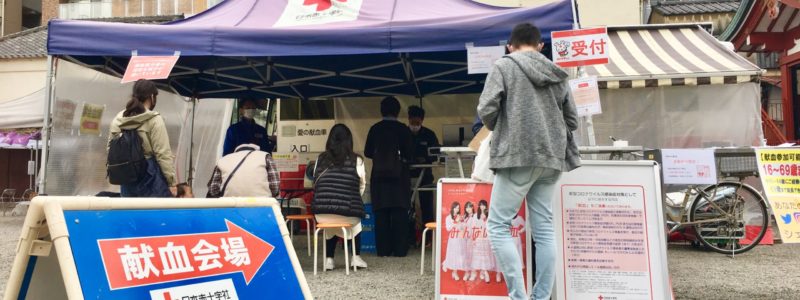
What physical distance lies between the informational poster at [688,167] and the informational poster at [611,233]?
506 mm

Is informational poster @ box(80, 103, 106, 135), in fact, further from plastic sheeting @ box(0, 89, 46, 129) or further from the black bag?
the black bag

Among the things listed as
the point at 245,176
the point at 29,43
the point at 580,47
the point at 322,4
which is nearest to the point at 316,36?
the point at 322,4

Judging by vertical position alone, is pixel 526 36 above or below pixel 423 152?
above

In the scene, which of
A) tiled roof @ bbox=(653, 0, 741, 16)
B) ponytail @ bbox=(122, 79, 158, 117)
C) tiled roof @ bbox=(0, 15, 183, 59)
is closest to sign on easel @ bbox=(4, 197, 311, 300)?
ponytail @ bbox=(122, 79, 158, 117)

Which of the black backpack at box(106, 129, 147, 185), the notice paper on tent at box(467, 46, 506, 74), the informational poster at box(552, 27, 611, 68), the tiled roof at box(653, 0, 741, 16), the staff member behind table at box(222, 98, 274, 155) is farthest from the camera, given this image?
the tiled roof at box(653, 0, 741, 16)

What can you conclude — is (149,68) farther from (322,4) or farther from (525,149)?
(525,149)

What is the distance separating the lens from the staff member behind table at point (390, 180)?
536cm

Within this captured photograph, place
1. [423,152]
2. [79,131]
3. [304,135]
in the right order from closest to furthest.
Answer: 1. [79,131]
2. [423,152]
3. [304,135]

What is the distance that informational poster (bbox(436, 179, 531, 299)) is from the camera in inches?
126

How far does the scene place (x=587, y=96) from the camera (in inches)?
145

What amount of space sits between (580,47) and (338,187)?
7.22ft

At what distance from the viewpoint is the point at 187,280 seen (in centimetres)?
185

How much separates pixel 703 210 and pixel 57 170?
610cm

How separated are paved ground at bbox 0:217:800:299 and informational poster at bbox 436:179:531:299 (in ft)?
1.80
